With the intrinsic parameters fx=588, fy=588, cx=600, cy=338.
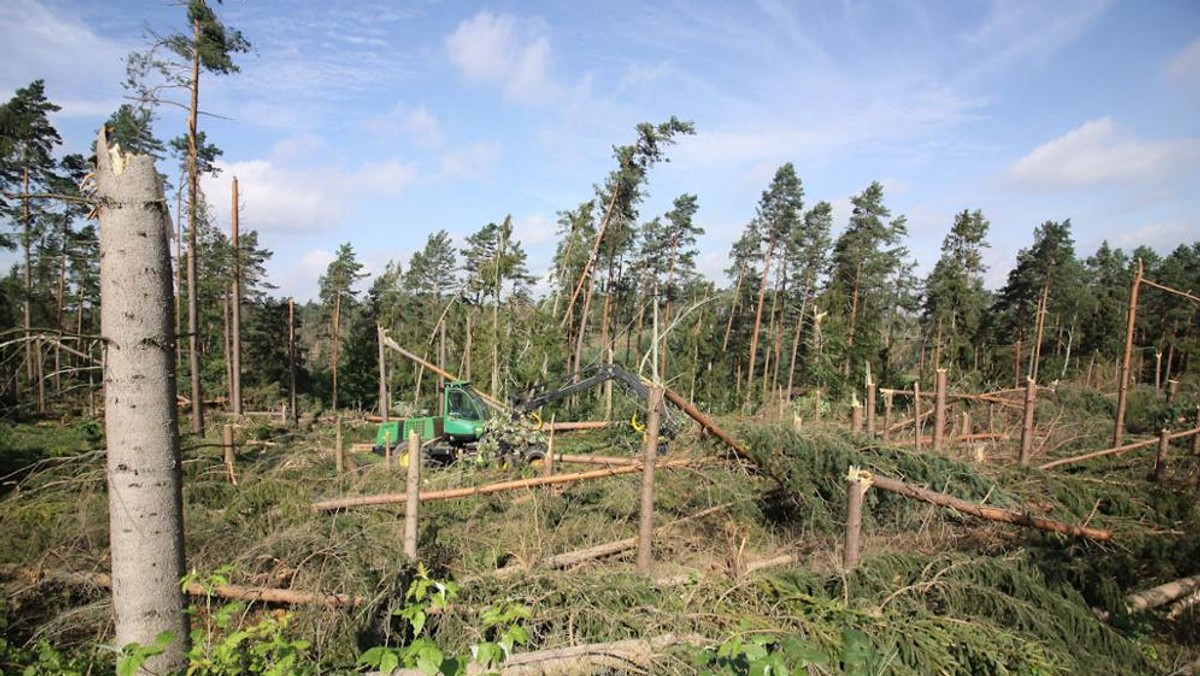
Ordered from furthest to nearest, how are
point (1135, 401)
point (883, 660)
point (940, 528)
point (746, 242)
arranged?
point (746, 242) → point (1135, 401) → point (940, 528) → point (883, 660)

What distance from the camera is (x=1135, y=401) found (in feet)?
63.2

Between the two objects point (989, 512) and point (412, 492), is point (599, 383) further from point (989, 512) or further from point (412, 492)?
point (989, 512)

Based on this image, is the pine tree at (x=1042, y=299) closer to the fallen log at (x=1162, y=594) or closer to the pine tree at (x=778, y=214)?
the pine tree at (x=778, y=214)

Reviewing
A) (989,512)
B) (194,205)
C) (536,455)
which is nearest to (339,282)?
(194,205)

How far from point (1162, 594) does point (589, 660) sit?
524 centimetres

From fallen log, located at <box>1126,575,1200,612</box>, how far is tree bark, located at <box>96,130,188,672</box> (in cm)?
675

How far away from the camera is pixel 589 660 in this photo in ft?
10.7

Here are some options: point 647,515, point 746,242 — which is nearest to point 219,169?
point 647,515

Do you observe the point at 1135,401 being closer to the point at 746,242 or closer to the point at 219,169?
the point at 746,242

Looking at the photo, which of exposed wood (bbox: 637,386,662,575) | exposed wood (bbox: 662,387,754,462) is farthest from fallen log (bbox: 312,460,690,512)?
exposed wood (bbox: 637,386,662,575)

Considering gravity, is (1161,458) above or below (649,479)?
below

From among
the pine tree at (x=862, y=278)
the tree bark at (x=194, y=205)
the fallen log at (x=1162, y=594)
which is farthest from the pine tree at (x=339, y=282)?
the fallen log at (x=1162, y=594)

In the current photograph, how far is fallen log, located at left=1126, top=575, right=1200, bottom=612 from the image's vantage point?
4.91 metres

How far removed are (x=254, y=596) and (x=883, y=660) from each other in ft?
13.6
